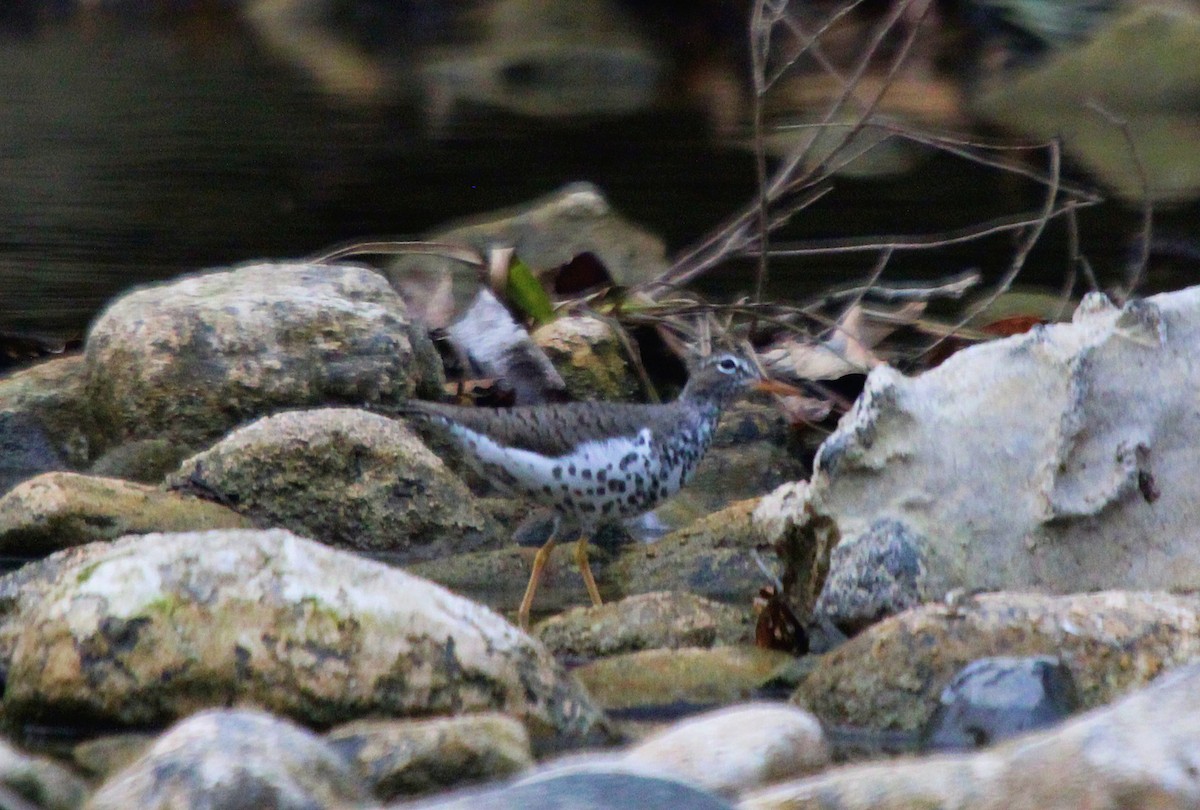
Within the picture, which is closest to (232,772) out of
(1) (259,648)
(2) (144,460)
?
(1) (259,648)

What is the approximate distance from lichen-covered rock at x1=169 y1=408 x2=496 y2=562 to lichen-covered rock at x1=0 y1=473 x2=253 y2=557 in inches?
10.0

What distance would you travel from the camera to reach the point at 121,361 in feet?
24.3

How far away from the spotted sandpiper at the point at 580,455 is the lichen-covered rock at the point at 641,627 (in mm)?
570

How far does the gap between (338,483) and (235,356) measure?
110 cm

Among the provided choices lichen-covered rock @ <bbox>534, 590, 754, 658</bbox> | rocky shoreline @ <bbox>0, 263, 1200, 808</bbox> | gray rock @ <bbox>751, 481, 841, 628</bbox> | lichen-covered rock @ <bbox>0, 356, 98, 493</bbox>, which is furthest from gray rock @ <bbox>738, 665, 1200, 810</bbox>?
lichen-covered rock @ <bbox>0, 356, 98, 493</bbox>

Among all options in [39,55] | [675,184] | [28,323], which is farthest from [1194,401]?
[39,55]

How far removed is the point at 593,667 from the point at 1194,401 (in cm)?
184

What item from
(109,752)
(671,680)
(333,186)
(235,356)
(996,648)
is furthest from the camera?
(333,186)

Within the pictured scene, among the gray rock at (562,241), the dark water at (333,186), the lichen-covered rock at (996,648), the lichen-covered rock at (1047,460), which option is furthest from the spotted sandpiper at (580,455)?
the dark water at (333,186)

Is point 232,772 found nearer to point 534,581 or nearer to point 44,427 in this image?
point 534,581

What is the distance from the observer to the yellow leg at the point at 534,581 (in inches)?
235

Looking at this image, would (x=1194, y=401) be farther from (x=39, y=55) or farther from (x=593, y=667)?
(x=39, y=55)

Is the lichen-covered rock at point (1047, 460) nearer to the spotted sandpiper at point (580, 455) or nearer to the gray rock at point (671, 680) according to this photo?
the gray rock at point (671, 680)

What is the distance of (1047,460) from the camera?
5266 millimetres
